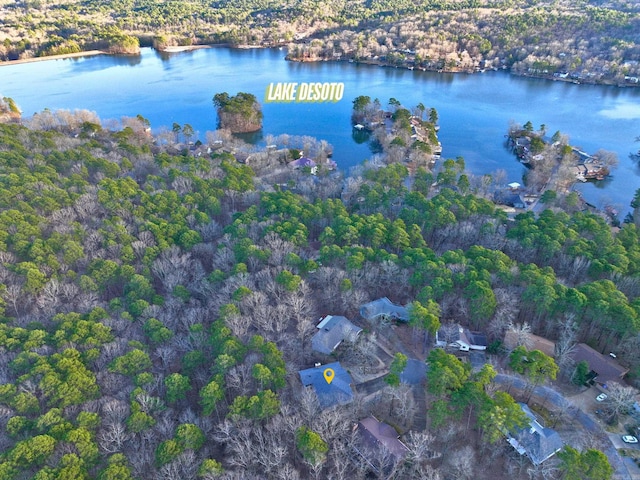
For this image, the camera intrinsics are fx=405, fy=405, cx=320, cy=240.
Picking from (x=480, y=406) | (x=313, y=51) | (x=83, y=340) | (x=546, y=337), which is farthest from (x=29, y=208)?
(x=313, y=51)

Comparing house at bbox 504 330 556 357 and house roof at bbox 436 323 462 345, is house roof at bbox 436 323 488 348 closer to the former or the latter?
house roof at bbox 436 323 462 345

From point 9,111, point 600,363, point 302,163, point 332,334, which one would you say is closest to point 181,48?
point 9,111

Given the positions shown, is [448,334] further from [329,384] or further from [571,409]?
[329,384]

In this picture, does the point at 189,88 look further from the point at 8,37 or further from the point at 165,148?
the point at 8,37

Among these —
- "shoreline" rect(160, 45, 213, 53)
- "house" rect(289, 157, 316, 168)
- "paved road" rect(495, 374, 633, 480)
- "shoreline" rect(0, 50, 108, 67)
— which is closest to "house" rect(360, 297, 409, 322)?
"paved road" rect(495, 374, 633, 480)

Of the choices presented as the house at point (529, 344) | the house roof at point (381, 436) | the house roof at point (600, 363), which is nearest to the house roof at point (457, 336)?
the house at point (529, 344)

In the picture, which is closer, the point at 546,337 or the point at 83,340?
the point at 83,340

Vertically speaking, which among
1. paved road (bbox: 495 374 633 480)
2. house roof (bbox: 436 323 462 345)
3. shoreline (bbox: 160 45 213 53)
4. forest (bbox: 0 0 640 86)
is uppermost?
forest (bbox: 0 0 640 86)
